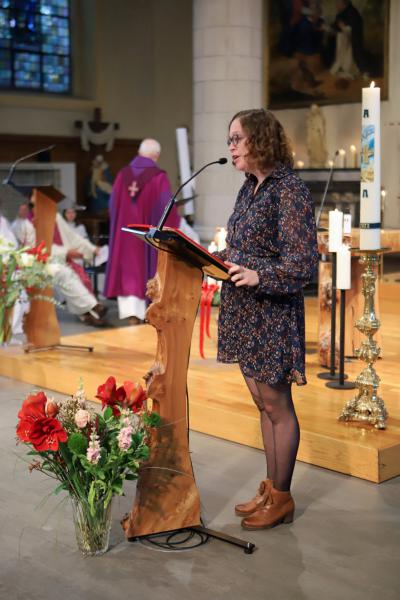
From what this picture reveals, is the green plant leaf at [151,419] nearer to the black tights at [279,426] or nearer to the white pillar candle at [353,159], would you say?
the black tights at [279,426]

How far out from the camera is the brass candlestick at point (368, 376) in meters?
4.60

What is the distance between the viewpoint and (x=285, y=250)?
3.42m

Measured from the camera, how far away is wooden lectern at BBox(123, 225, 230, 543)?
3.61 m

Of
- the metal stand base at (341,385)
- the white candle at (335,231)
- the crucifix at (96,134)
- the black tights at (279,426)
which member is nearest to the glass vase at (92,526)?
the black tights at (279,426)

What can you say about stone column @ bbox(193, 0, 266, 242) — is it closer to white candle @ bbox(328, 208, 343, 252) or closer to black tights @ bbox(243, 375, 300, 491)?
white candle @ bbox(328, 208, 343, 252)

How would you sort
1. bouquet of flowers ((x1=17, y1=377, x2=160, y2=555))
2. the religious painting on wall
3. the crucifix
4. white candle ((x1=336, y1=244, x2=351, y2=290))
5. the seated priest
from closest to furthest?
bouquet of flowers ((x1=17, y1=377, x2=160, y2=555)) < white candle ((x1=336, y1=244, x2=351, y2=290)) < the seated priest < the religious painting on wall < the crucifix

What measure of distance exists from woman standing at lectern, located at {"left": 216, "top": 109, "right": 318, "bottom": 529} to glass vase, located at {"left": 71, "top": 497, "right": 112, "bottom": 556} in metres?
0.59

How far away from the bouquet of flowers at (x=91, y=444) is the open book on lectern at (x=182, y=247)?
53cm

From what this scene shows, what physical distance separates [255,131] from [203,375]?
276 centimetres

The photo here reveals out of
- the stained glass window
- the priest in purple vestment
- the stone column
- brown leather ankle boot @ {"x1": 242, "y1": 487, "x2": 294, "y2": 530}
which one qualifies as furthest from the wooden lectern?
the stained glass window

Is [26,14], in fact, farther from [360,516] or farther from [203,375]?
[360,516]

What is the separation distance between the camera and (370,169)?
4.35 m

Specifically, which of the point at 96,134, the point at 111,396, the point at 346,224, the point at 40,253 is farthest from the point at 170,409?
the point at 96,134

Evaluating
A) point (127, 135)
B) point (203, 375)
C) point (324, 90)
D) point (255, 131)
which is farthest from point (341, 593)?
point (127, 135)
